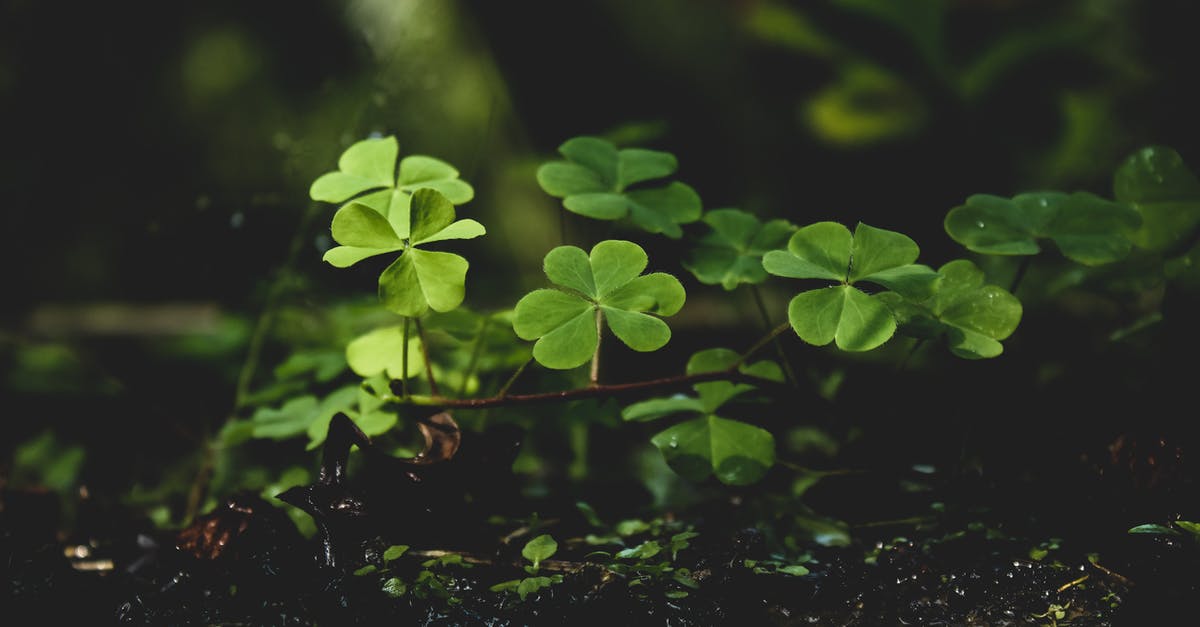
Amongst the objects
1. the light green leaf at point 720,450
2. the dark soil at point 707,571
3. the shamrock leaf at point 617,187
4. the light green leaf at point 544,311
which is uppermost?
the shamrock leaf at point 617,187

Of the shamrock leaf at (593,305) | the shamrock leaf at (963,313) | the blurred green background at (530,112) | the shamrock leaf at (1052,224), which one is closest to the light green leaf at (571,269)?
the shamrock leaf at (593,305)

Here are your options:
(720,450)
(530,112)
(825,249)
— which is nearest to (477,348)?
(720,450)

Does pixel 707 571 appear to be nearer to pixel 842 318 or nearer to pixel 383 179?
pixel 842 318

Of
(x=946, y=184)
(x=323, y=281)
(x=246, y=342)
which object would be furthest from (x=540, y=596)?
(x=946, y=184)

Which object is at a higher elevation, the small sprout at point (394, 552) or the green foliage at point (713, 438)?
the green foliage at point (713, 438)

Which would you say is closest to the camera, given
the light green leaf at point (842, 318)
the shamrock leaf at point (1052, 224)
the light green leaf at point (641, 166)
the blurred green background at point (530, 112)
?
the light green leaf at point (842, 318)

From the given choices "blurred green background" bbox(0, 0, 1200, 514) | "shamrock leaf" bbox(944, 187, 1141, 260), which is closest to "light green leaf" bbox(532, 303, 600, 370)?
"shamrock leaf" bbox(944, 187, 1141, 260)

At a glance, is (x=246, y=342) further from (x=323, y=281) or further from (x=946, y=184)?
(x=946, y=184)

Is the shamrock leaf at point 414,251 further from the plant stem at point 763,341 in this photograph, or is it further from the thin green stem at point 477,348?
the plant stem at point 763,341
